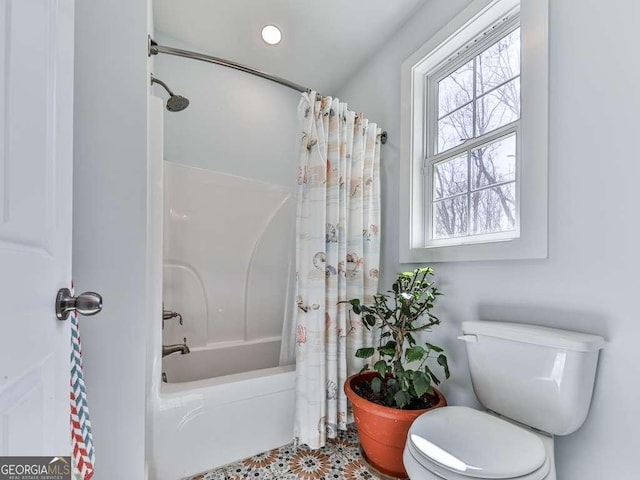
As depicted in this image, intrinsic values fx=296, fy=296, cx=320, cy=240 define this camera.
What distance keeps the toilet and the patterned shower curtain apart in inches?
23.0

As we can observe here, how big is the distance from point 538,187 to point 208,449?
1748 millimetres

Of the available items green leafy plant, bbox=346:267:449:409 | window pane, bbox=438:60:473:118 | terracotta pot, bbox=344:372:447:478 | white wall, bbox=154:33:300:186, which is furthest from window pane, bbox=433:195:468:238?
white wall, bbox=154:33:300:186

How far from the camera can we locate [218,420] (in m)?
1.31

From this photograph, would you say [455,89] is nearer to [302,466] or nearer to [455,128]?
[455,128]

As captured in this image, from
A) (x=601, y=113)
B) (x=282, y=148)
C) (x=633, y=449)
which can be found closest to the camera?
(x=633, y=449)

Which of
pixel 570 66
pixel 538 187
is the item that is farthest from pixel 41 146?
pixel 570 66

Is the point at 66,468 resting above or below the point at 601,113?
below

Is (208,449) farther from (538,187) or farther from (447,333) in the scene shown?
(538,187)

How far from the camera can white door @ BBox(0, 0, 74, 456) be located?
40 cm

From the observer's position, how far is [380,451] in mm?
1291

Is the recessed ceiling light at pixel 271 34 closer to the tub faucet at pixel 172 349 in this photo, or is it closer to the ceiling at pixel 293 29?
the ceiling at pixel 293 29

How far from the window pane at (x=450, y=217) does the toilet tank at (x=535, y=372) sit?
1.89 feet

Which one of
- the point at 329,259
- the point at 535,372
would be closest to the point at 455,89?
the point at 329,259

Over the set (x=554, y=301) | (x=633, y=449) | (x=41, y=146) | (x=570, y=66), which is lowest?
(x=633, y=449)
